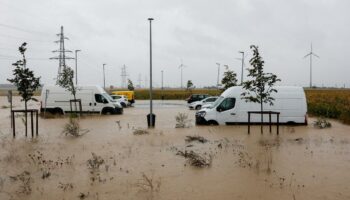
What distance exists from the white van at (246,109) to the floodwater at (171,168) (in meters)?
3.25

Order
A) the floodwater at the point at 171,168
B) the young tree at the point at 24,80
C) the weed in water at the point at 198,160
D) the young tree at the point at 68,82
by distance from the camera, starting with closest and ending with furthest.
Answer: the floodwater at the point at 171,168 < the weed in water at the point at 198,160 < the young tree at the point at 24,80 < the young tree at the point at 68,82

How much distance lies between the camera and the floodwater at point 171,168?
8.62 meters

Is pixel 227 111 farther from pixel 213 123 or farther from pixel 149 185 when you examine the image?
pixel 149 185

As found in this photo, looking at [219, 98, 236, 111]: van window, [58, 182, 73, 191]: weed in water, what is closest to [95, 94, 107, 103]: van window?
[219, 98, 236, 111]: van window

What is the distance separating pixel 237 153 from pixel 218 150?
751 millimetres

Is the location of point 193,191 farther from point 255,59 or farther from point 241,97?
point 241,97

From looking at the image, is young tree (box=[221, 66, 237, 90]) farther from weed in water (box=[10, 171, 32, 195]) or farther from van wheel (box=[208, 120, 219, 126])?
weed in water (box=[10, 171, 32, 195])

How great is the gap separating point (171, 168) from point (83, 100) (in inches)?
820

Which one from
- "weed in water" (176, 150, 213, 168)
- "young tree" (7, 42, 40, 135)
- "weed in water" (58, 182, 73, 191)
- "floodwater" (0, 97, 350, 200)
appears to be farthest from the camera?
"young tree" (7, 42, 40, 135)

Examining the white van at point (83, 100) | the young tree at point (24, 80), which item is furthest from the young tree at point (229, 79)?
the young tree at point (24, 80)

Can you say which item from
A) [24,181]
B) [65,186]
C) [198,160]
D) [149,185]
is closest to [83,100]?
[198,160]

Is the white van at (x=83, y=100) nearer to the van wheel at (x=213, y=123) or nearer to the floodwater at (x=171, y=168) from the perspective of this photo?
the van wheel at (x=213, y=123)

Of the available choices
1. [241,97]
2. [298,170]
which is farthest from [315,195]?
[241,97]

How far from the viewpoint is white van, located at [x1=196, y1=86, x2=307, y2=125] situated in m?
21.1
